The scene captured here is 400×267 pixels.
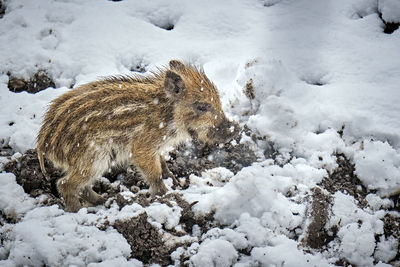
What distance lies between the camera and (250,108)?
4480 mm

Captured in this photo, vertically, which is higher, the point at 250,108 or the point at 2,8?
the point at 2,8

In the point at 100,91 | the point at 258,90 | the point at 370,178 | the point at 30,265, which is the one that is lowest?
the point at 30,265

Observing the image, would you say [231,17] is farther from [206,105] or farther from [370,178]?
[370,178]

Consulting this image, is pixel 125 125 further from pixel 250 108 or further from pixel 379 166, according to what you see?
pixel 379 166

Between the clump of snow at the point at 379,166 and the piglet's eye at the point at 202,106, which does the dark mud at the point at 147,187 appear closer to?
the piglet's eye at the point at 202,106

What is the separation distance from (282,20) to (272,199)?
316 cm

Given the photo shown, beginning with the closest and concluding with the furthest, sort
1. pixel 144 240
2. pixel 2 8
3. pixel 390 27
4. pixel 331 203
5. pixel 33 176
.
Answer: pixel 144 240, pixel 331 203, pixel 33 176, pixel 390 27, pixel 2 8

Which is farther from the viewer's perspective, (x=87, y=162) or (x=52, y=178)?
(x=52, y=178)

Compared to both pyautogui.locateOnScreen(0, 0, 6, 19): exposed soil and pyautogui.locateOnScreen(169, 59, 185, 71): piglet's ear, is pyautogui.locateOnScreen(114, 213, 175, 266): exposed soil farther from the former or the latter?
pyautogui.locateOnScreen(0, 0, 6, 19): exposed soil

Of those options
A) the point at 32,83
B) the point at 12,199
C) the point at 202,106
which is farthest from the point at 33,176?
the point at 202,106

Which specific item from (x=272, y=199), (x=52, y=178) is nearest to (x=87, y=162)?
(x=52, y=178)

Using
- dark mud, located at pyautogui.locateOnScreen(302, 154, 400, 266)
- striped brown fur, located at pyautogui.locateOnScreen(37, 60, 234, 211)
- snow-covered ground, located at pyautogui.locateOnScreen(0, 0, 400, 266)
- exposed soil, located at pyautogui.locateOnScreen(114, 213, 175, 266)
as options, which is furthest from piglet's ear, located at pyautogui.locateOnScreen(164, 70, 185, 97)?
dark mud, located at pyautogui.locateOnScreen(302, 154, 400, 266)

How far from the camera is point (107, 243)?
10.0 feet

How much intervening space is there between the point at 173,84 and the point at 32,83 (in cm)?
230
